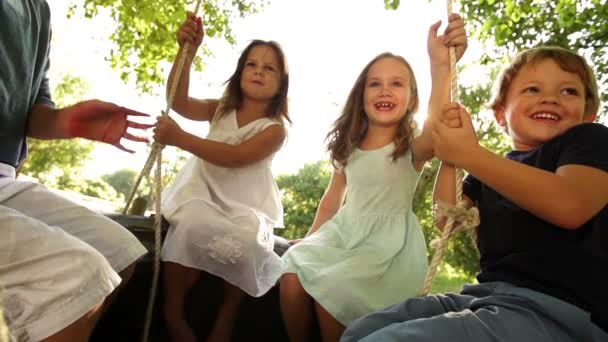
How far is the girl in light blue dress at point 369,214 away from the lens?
185 centimetres

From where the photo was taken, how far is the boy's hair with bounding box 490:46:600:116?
1569 mm

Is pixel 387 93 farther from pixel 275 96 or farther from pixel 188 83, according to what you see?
pixel 188 83

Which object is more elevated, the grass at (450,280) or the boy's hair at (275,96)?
the boy's hair at (275,96)

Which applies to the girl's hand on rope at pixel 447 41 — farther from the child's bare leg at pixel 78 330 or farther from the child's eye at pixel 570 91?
the child's bare leg at pixel 78 330

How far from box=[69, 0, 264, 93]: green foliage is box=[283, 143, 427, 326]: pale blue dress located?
330 centimetres

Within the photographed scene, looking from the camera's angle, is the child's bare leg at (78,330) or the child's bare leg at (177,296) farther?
the child's bare leg at (177,296)

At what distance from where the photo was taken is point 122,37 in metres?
5.68


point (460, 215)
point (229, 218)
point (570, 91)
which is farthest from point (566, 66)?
point (229, 218)

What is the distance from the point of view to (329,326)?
1865mm

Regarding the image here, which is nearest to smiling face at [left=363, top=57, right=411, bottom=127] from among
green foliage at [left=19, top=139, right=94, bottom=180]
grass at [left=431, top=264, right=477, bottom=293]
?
grass at [left=431, top=264, right=477, bottom=293]

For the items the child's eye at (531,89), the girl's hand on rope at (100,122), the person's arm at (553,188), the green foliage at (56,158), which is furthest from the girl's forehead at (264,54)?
the green foliage at (56,158)

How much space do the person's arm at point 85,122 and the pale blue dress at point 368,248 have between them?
78 centimetres

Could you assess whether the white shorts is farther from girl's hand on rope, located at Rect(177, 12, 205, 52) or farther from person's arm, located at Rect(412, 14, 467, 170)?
girl's hand on rope, located at Rect(177, 12, 205, 52)

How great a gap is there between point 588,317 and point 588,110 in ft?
2.24
